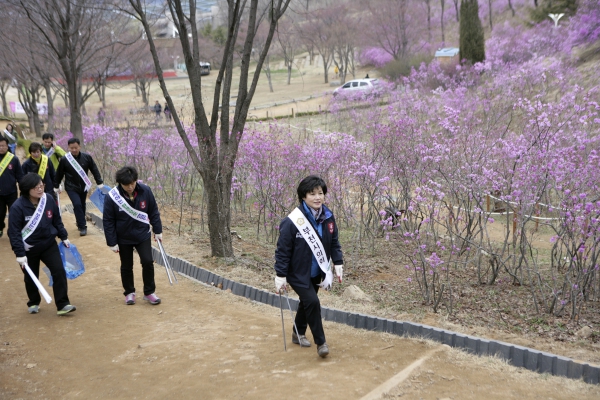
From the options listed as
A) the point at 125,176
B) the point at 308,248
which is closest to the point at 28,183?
the point at 125,176

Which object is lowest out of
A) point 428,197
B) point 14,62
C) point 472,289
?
point 472,289

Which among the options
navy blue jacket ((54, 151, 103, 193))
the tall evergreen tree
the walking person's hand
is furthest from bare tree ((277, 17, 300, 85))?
the walking person's hand

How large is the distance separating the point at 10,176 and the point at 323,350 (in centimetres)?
601

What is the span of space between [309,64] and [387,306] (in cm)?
5015

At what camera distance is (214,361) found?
489cm

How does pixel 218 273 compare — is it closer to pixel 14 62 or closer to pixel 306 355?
pixel 306 355

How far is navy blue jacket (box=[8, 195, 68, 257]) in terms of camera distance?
18.7ft

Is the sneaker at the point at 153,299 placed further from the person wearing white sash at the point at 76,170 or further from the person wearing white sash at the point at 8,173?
the person wearing white sash at the point at 8,173

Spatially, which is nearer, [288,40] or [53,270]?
[53,270]

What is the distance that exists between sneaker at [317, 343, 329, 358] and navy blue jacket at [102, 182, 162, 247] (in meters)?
2.42

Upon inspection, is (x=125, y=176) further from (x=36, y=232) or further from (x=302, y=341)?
(x=302, y=341)

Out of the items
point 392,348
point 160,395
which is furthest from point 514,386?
point 160,395

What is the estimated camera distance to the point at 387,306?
20.2ft

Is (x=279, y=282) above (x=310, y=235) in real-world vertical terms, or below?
below
